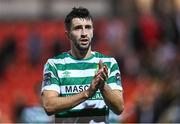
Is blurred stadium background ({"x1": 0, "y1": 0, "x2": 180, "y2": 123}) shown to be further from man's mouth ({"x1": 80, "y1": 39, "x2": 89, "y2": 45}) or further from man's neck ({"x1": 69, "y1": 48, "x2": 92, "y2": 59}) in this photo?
man's mouth ({"x1": 80, "y1": 39, "x2": 89, "y2": 45})

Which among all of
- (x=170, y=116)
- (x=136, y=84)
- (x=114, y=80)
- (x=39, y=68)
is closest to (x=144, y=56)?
(x=136, y=84)

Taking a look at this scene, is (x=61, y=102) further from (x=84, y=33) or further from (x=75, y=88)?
(x=84, y=33)

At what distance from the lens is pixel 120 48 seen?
22.5 m

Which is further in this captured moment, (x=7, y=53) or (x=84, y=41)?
(x=7, y=53)

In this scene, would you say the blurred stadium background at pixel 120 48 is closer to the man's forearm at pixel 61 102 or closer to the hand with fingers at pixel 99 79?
the man's forearm at pixel 61 102

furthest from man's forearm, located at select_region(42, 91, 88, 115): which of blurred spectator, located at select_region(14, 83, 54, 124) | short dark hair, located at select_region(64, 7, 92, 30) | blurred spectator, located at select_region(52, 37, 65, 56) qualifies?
blurred spectator, located at select_region(52, 37, 65, 56)

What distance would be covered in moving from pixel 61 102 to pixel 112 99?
1.52 ft

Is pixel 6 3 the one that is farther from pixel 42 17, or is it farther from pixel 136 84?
pixel 136 84

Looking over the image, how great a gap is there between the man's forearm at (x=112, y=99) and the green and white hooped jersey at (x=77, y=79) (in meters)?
0.23

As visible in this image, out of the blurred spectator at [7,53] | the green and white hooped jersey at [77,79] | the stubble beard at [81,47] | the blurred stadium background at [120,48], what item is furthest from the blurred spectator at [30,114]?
the stubble beard at [81,47]

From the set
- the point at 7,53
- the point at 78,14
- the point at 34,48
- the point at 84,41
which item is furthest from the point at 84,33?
the point at 34,48

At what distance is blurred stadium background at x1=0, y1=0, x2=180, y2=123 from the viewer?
18186 mm

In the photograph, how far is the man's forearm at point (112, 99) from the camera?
8.75 meters

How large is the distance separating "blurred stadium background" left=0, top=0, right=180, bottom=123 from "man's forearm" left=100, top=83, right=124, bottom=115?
801 cm
